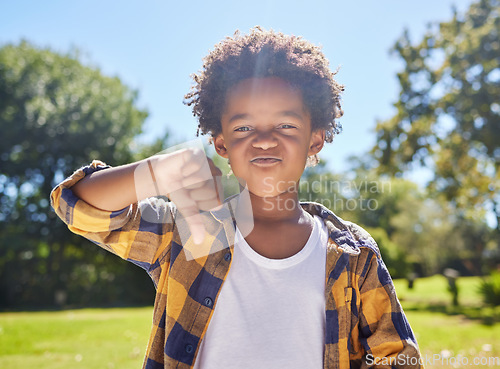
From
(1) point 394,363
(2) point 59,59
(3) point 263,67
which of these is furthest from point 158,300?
(2) point 59,59

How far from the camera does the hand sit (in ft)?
4.12

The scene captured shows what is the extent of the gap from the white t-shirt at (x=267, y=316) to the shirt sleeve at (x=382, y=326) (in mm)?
161

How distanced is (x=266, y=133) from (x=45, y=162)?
63.0 ft

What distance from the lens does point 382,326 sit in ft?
5.13

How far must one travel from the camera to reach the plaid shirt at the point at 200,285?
1456 mm

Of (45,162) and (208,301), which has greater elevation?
(45,162)

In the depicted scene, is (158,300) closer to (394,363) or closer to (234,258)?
(234,258)

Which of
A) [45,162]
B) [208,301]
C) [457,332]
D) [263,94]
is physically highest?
[45,162]

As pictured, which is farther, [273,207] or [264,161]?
[273,207]

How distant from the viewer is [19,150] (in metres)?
18.7

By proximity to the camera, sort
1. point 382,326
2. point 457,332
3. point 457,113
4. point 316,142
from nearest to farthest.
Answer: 1. point 382,326
2. point 316,142
3. point 457,332
4. point 457,113

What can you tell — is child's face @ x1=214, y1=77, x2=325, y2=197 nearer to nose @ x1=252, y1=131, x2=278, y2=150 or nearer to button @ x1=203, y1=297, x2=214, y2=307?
nose @ x1=252, y1=131, x2=278, y2=150

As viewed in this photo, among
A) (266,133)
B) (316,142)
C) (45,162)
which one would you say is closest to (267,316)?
(266,133)

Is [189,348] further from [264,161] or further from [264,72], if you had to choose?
[264,72]
